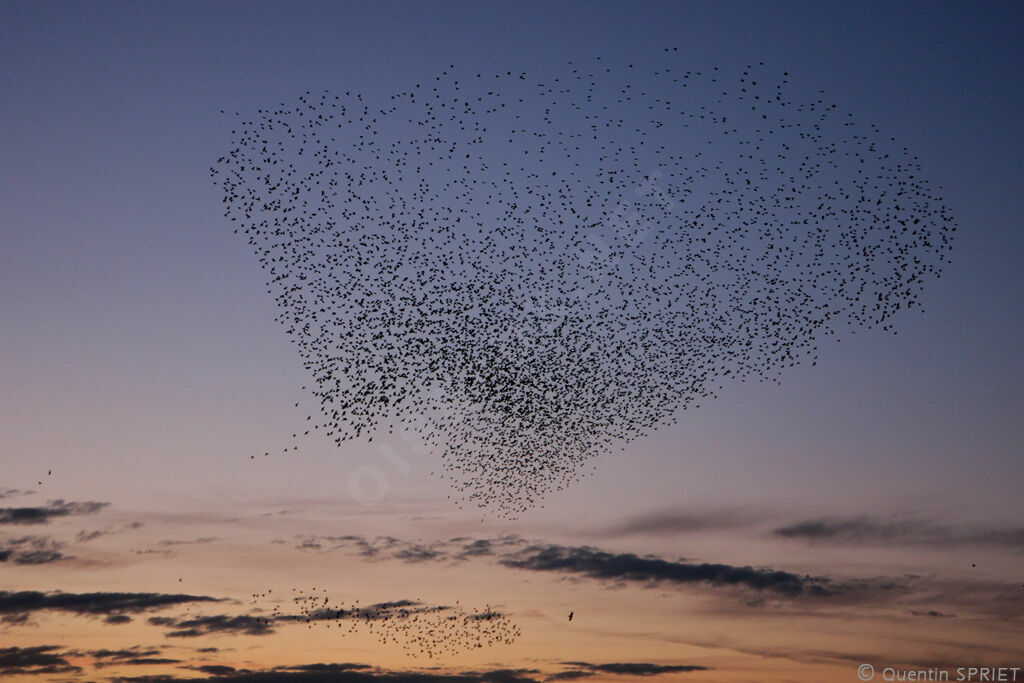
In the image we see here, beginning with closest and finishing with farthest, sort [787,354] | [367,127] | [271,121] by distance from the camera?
[367,127], [271,121], [787,354]

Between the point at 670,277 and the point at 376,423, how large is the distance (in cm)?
1292

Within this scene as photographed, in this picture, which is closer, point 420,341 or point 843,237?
point 843,237

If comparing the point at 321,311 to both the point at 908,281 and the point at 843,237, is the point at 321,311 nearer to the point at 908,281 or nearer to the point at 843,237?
the point at 843,237

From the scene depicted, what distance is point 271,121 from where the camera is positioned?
34906 mm

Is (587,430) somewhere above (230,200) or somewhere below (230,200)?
below

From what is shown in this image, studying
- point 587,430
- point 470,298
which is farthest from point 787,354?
point 470,298

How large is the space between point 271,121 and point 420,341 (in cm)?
1115

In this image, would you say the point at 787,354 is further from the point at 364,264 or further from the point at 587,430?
the point at 364,264

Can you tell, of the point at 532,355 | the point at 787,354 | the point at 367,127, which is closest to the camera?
the point at 367,127

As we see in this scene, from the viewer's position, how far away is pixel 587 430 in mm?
43094

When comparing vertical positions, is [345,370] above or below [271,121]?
below

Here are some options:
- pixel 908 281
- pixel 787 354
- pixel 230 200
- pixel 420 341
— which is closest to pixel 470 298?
pixel 420 341

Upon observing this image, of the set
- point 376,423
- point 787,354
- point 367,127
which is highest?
point 367,127

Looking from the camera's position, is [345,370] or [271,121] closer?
[271,121]
